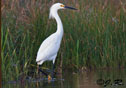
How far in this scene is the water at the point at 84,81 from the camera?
7930mm

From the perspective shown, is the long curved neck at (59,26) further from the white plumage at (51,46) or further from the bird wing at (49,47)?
the bird wing at (49,47)

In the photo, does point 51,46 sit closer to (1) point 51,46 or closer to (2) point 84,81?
(1) point 51,46

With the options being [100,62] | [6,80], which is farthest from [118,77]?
[6,80]

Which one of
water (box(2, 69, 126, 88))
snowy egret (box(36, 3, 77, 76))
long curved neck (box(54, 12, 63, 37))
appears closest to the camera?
water (box(2, 69, 126, 88))

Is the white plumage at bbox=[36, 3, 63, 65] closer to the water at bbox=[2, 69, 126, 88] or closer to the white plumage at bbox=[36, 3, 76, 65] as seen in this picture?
the white plumage at bbox=[36, 3, 76, 65]

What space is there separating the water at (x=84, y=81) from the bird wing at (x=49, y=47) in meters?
0.60

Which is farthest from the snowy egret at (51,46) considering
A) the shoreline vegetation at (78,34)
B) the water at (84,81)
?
the water at (84,81)

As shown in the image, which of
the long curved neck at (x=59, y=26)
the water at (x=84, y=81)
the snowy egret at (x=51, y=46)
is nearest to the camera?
the water at (x=84, y=81)

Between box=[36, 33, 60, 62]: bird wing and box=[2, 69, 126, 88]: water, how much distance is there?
60 cm

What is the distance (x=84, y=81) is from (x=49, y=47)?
1.80 m

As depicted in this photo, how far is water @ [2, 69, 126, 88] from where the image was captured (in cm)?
793

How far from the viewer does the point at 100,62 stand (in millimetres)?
10289

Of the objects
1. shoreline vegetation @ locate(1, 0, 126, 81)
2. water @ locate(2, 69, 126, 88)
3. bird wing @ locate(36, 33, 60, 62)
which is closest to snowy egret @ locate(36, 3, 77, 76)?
bird wing @ locate(36, 33, 60, 62)

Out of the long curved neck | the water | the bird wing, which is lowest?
the water
